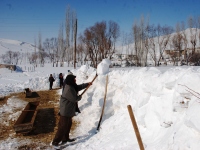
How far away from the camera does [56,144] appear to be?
15.7 ft

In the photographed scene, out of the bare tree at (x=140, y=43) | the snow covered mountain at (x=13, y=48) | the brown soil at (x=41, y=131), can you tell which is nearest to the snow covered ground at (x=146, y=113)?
the brown soil at (x=41, y=131)

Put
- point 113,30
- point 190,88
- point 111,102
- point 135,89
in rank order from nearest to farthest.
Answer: point 190,88, point 135,89, point 111,102, point 113,30

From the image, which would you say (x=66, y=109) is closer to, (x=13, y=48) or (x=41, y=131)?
(x=41, y=131)

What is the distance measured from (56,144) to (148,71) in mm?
3056

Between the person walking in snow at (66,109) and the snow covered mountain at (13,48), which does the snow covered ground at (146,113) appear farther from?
the snow covered mountain at (13,48)

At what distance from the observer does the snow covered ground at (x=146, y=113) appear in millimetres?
3234

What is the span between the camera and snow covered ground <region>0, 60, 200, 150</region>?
3.23 meters

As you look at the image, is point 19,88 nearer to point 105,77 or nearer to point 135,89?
point 105,77

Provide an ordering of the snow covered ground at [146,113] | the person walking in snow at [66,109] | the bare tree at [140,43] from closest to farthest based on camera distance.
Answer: the snow covered ground at [146,113] < the person walking in snow at [66,109] < the bare tree at [140,43]

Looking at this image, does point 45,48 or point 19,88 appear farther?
point 45,48

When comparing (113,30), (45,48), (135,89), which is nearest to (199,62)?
(113,30)

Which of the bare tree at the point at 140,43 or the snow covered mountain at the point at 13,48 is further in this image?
the snow covered mountain at the point at 13,48

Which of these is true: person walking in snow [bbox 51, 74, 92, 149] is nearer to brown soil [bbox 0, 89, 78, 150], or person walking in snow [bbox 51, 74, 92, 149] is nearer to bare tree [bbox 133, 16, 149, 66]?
brown soil [bbox 0, 89, 78, 150]

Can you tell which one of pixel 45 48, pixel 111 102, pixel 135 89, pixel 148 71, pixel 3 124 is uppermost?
pixel 45 48
